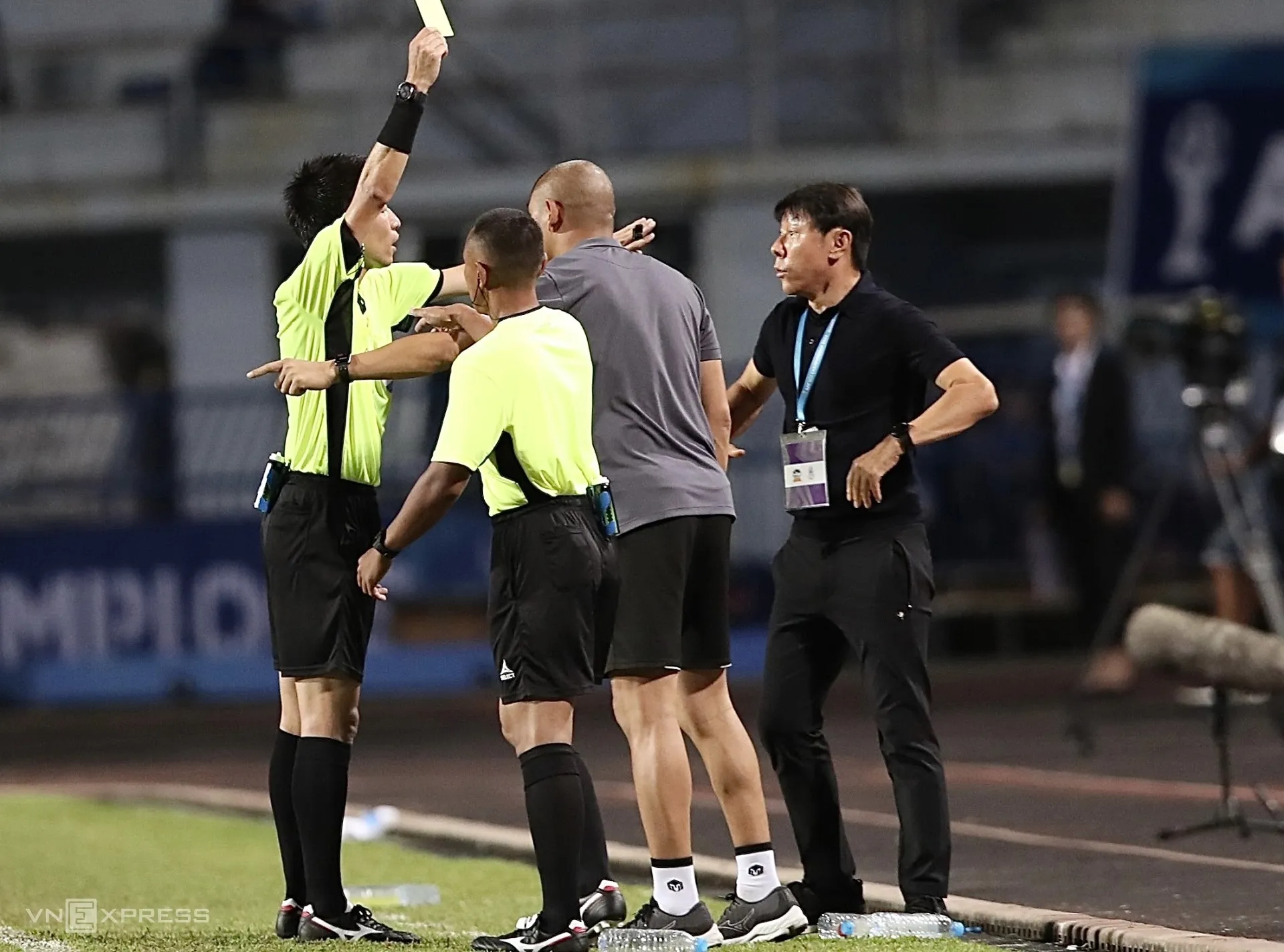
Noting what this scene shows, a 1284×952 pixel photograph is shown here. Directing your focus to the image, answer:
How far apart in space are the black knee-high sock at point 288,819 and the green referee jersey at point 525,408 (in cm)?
129

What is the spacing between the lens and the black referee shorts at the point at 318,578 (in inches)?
301

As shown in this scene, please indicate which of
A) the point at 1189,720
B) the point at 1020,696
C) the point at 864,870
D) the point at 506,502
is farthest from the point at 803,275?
the point at 1020,696

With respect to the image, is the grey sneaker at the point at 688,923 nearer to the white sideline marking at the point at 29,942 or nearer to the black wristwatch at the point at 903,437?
the black wristwatch at the point at 903,437

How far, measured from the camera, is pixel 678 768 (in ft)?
23.8

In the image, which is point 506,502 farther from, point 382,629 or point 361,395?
point 382,629

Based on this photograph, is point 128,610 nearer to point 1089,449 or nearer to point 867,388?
point 1089,449

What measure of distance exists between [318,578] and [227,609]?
1245cm

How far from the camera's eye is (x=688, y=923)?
7.26 meters

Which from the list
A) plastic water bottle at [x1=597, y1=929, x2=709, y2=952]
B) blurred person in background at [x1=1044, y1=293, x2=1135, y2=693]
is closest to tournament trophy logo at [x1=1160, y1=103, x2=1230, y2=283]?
blurred person in background at [x1=1044, y1=293, x2=1135, y2=693]

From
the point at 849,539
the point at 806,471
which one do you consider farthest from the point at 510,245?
Result: the point at 849,539

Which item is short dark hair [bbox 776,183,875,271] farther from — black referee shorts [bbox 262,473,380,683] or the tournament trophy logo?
the tournament trophy logo

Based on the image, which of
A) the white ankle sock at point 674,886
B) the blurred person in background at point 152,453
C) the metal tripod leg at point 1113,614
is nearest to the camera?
the white ankle sock at point 674,886

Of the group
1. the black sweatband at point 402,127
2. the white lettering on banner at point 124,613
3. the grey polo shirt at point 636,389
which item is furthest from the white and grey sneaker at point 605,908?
the white lettering on banner at point 124,613

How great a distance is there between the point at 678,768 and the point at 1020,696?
12.1 m
